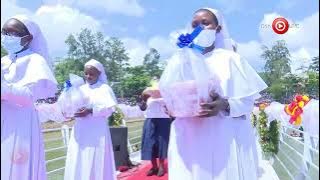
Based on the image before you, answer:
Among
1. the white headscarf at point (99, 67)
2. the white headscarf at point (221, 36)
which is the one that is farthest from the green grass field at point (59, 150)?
the white headscarf at point (221, 36)

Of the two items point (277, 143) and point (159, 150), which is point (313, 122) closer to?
point (159, 150)

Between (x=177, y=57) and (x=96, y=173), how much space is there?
315 centimetres

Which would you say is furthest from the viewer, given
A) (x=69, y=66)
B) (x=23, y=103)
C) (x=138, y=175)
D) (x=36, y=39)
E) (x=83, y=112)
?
(x=69, y=66)

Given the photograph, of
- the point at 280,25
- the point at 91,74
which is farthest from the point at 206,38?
the point at 280,25

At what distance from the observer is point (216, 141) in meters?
2.59

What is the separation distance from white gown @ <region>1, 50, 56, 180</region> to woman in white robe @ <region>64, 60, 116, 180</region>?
68.7 inches

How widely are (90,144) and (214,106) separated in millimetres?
3016

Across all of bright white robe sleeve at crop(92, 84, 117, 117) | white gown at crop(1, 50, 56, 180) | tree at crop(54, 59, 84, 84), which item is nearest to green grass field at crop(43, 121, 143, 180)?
bright white robe sleeve at crop(92, 84, 117, 117)

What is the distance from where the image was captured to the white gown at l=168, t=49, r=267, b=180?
2562 millimetres

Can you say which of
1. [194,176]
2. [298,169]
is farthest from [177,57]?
[298,169]

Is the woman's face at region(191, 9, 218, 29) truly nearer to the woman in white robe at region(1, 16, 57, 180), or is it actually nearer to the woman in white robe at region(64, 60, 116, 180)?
the woman in white robe at region(1, 16, 57, 180)

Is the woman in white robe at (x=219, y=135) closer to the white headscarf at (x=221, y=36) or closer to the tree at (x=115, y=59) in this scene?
the white headscarf at (x=221, y=36)

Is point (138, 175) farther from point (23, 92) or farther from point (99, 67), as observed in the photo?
point (23, 92)

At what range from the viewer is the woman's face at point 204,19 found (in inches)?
110
